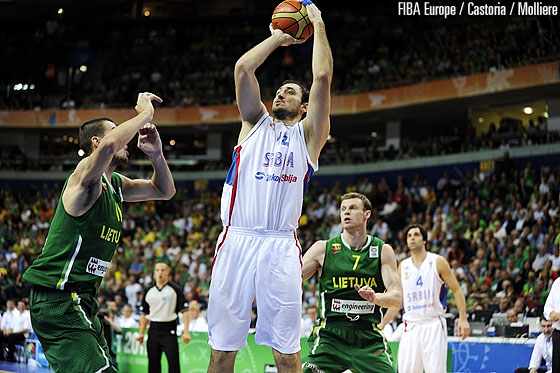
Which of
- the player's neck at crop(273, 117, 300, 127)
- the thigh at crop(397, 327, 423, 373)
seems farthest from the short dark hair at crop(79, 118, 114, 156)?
the thigh at crop(397, 327, 423, 373)

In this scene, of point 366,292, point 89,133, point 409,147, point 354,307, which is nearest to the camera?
point 89,133

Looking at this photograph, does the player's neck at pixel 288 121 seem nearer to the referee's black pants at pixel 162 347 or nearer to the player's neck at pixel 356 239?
the player's neck at pixel 356 239

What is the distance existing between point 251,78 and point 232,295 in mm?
1573

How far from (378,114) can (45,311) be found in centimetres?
2392

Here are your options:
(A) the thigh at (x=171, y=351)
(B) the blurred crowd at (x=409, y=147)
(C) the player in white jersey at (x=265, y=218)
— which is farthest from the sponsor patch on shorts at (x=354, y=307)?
(B) the blurred crowd at (x=409, y=147)

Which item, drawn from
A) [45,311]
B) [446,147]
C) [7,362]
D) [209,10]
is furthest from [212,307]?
[209,10]

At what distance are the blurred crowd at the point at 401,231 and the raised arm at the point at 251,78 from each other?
30.3ft

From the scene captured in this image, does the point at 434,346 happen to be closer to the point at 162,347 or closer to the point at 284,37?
the point at 162,347

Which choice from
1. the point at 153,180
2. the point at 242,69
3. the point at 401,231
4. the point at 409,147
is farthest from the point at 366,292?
the point at 409,147

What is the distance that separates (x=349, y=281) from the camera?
21.7 ft

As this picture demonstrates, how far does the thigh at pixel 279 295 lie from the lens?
200 inches

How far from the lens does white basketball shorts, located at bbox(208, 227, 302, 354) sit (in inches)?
199

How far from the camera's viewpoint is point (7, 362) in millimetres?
16359

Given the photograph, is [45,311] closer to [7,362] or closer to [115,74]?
[7,362]
